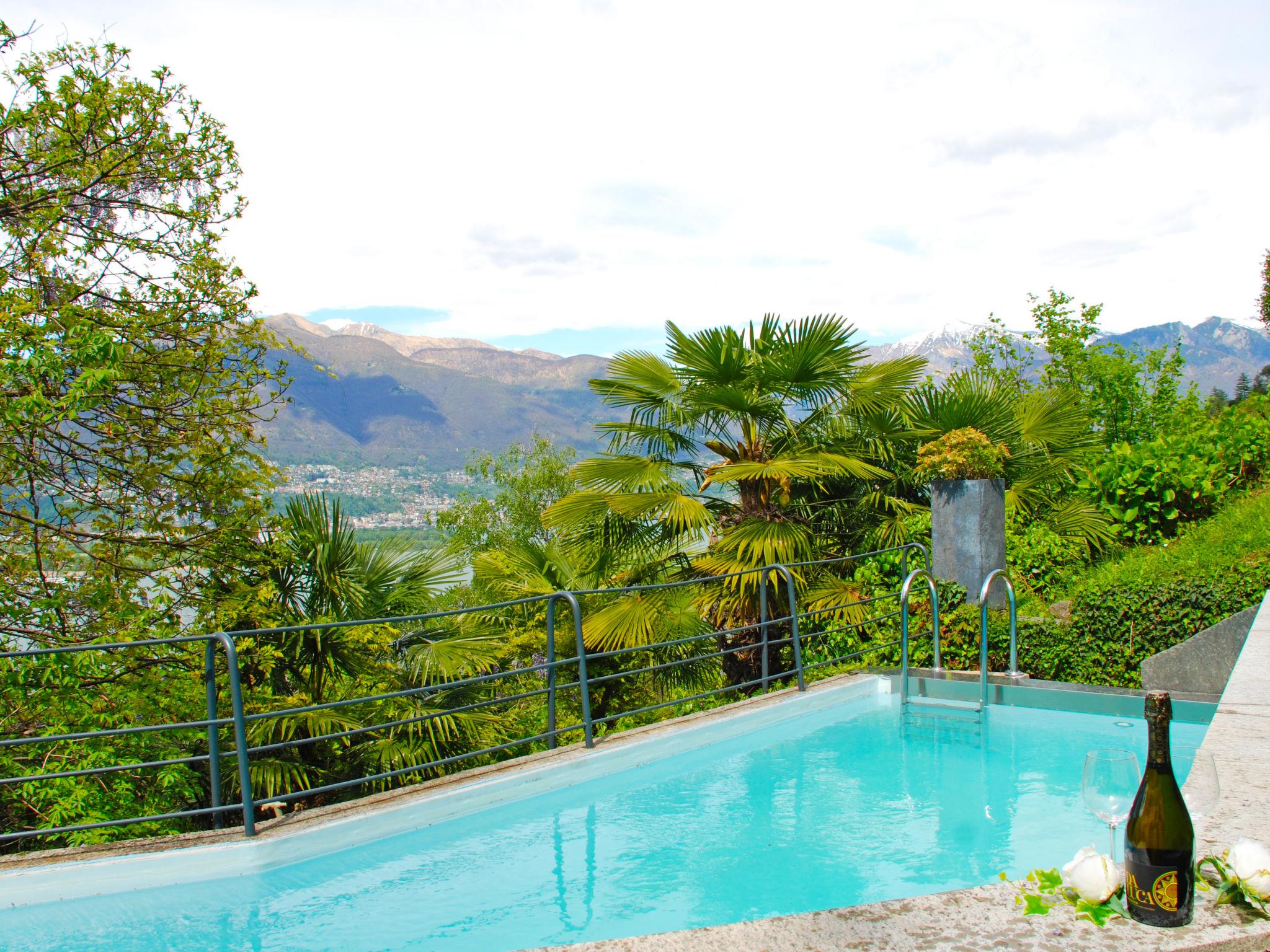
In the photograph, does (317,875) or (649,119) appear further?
(649,119)

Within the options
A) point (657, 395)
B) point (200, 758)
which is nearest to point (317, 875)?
point (200, 758)

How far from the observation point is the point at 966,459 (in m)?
8.64

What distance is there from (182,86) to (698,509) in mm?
5859

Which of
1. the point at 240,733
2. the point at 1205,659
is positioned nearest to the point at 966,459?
the point at 1205,659

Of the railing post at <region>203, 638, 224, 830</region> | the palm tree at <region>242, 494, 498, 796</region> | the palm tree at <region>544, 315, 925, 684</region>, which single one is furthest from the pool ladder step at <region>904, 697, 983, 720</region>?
the railing post at <region>203, 638, 224, 830</region>

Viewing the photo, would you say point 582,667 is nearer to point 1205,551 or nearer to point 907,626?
point 907,626

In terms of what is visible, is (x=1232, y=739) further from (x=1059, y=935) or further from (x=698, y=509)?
(x=698, y=509)

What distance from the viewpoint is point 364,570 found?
307 inches

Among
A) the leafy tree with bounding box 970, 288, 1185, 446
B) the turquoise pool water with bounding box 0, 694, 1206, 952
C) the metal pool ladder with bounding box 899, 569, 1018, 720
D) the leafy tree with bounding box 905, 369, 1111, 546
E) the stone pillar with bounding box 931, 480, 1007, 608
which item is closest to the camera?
the turquoise pool water with bounding box 0, 694, 1206, 952

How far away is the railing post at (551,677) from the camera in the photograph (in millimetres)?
5441

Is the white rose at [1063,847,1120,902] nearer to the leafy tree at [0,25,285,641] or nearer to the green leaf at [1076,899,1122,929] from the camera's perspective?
the green leaf at [1076,899,1122,929]

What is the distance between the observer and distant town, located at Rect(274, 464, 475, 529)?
28.8 ft

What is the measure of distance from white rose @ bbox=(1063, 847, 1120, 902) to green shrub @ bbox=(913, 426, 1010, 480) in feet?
23.3

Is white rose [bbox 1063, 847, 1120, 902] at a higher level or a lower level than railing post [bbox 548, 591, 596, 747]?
higher
